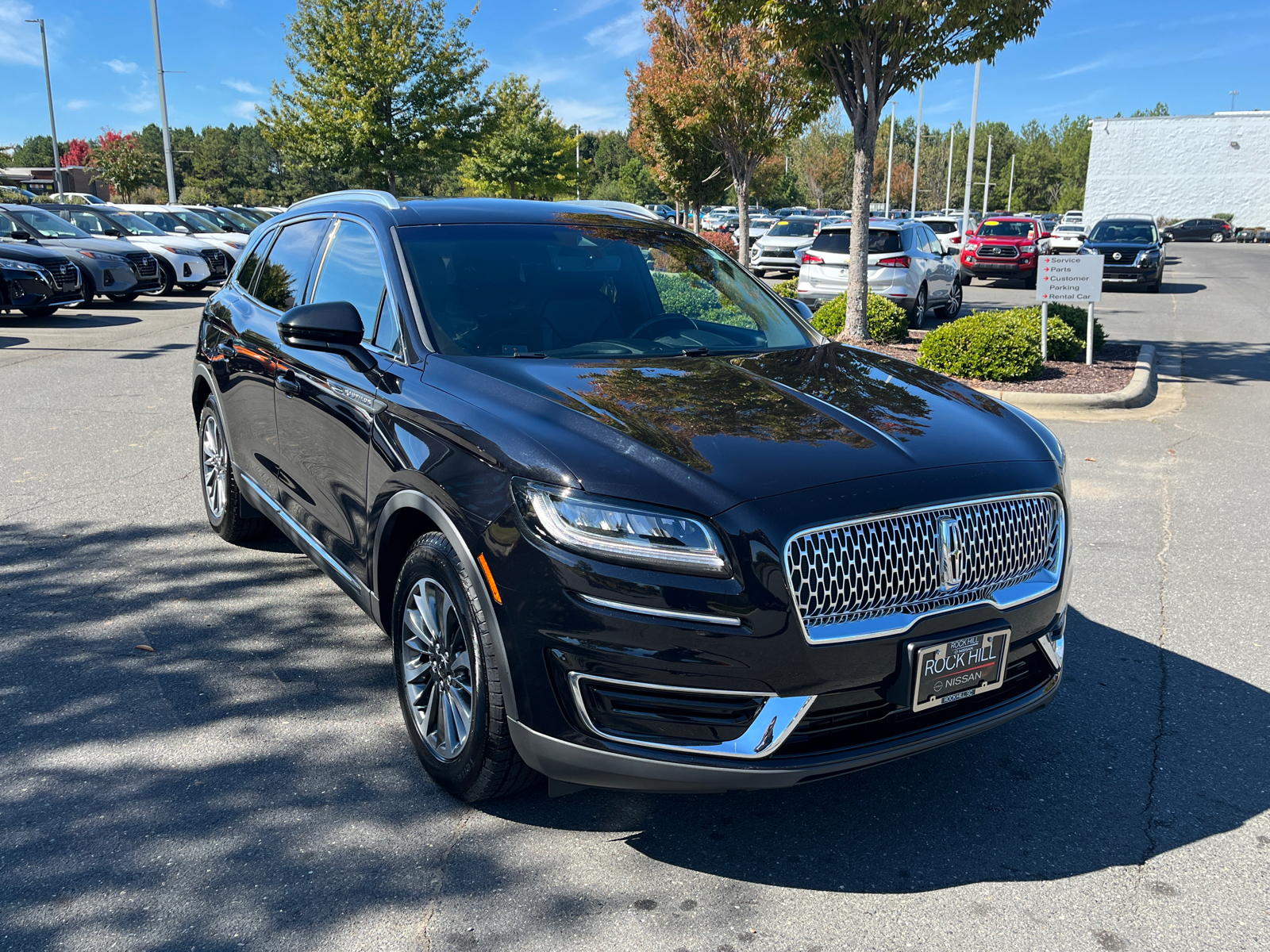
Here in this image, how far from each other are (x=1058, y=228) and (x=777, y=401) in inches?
1827

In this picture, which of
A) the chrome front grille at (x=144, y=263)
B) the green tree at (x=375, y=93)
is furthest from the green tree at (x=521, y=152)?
the chrome front grille at (x=144, y=263)

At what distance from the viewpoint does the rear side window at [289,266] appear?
14.9 ft

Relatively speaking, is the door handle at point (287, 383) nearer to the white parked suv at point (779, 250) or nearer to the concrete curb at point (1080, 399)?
the concrete curb at point (1080, 399)

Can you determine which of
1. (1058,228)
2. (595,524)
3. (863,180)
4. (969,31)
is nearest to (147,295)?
(863,180)

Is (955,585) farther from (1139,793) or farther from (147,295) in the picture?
(147,295)

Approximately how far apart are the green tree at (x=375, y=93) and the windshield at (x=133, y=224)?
298 inches

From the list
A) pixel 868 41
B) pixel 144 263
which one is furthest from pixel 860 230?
pixel 144 263

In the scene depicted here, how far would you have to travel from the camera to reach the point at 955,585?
9.13ft

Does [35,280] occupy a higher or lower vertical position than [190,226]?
lower

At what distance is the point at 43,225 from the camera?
61.9 ft

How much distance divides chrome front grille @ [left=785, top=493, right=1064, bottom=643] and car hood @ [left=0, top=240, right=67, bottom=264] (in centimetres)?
1743

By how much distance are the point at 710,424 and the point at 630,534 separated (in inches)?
21.6

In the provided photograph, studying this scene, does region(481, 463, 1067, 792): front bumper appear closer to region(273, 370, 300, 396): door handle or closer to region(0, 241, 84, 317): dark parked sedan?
region(273, 370, 300, 396): door handle

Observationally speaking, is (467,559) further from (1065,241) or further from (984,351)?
(1065,241)
